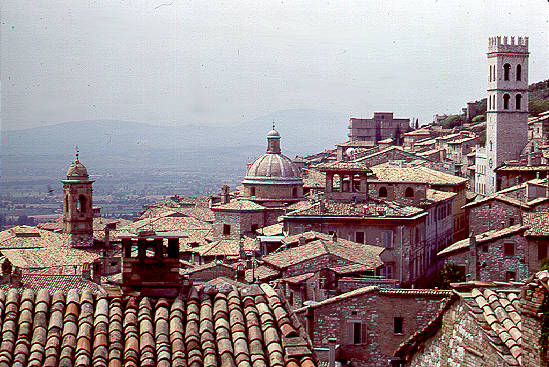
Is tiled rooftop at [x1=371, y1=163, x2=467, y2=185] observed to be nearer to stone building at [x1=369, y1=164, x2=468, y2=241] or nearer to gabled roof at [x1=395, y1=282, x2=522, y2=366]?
stone building at [x1=369, y1=164, x2=468, y2=241]

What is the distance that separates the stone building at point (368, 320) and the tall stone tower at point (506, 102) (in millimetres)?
46680

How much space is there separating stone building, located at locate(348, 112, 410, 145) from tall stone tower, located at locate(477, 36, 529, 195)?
48998mm

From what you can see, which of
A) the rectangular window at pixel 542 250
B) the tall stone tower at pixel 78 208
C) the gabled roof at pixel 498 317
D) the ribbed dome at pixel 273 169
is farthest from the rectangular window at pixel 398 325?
the ribbed dome at pixel 273 169

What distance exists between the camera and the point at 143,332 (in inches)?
450

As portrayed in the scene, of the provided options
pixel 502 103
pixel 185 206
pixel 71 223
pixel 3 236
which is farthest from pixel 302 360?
pixel 185 206

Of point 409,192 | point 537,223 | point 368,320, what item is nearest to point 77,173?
point 409,192

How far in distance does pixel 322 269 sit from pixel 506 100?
144ft

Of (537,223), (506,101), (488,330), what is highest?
(506,101)

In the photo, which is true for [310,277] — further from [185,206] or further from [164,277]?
[185,206]

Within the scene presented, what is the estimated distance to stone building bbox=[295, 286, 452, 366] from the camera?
26.7 m

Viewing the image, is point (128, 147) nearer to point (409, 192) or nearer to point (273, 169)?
point (273, 169)

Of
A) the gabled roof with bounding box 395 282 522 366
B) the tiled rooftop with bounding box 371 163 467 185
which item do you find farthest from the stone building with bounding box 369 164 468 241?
the gabled roof with bounding box 395 282 522 366

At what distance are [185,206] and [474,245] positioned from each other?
2157 inches

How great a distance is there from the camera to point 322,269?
33.9 metres
